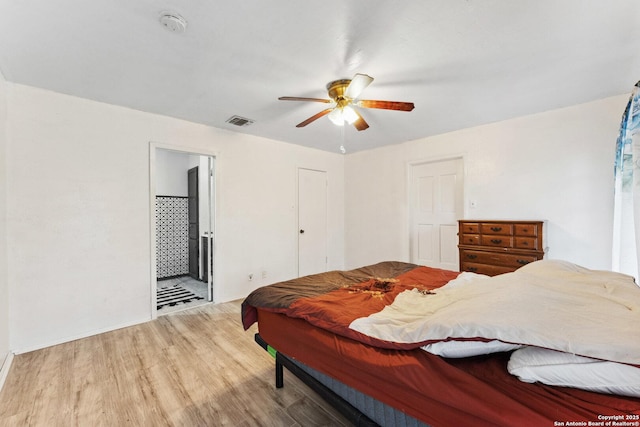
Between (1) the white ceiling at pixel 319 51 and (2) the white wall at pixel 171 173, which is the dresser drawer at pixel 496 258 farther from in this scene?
(2) the white wall at pixel 171 173

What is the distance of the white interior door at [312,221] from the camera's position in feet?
15.2

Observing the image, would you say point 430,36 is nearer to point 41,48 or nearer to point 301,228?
point 41,48

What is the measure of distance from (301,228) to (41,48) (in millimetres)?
3509

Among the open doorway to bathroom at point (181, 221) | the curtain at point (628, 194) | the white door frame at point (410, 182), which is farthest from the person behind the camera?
the open doorway to bathroom at point (181, 221)

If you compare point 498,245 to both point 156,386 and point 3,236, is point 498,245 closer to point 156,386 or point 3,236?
point 156,386

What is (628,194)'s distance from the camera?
7.05ft

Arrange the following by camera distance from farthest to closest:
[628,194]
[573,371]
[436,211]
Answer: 1. [436,211]
2. [628,194]
3. [573,371]

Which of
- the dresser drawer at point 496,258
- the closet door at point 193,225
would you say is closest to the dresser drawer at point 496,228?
the dresser drawer at point 496,258

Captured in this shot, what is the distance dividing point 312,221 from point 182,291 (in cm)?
237

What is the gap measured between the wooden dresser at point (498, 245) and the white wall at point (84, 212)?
3085mm

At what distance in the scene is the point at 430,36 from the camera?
5.69ft

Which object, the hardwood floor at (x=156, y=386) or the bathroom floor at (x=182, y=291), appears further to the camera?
the bathroom floor at (x=182, y=291)

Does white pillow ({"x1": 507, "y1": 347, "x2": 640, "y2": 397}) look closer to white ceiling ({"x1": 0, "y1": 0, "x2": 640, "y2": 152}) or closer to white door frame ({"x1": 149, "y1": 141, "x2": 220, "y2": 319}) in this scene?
white ceiling ({"x1": 0, "y1": 0, "x2": 640, "y2": 152})

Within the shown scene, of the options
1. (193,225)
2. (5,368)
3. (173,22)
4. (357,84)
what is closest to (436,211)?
(357,84)
